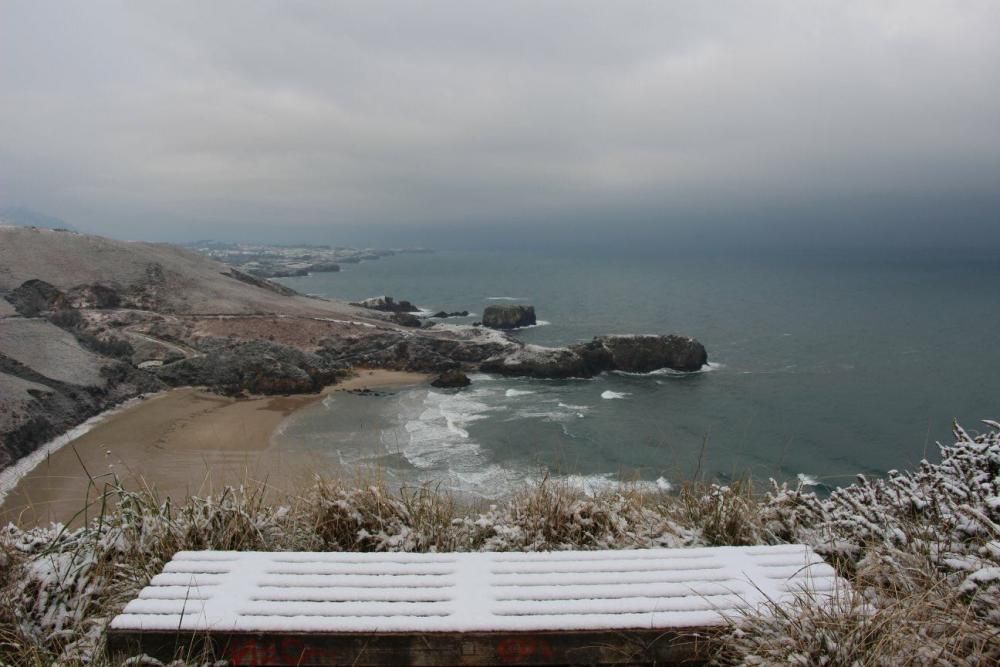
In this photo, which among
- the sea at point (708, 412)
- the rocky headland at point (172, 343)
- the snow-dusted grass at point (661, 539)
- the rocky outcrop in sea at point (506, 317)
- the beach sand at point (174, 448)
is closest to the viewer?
the snow-dusted grass at point (661, 539)

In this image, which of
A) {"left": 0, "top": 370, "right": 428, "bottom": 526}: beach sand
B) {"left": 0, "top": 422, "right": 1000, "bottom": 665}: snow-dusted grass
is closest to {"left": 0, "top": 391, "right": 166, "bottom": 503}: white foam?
{"left": 0, "top": 370, "right": 428, "bottom": 526}: beach sand

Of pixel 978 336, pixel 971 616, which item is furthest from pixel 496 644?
pixel 978 336

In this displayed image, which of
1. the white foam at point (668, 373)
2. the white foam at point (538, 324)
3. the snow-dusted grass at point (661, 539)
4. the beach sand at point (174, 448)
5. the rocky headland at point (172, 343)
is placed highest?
the snow-dusted grass at point (661, 539)

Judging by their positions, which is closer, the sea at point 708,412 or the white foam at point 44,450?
the white foam at point 44,450

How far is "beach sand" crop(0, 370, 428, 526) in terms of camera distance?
46.1 feet

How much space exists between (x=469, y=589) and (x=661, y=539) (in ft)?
5.96

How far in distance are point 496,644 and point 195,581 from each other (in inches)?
65.6

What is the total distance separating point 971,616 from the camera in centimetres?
267

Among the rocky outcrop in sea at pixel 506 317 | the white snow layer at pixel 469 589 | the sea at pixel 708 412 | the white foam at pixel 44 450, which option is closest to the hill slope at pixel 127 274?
the rocky outcrop in sea at pixel 506 317

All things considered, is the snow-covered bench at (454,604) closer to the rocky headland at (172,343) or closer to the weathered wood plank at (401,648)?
the weathered wood plank at (401,648)

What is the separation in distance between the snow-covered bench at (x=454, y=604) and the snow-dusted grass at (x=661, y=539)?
258mm

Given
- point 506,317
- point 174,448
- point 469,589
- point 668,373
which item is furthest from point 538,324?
point 469,589

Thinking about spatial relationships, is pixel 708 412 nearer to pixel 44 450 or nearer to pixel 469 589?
pixel 44 450

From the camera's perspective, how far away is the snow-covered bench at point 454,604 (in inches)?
111
